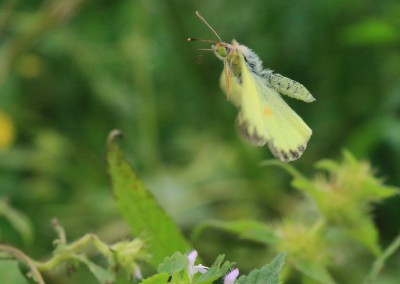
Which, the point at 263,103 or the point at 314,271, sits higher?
the point at 263,103

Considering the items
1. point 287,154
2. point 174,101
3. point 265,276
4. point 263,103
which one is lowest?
point 265,276

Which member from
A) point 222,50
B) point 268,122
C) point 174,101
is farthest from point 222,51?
point 174,101

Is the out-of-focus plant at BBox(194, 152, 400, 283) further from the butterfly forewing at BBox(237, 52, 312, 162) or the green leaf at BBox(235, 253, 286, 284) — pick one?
the green leaf at BBox(235, 253, 286, 284)

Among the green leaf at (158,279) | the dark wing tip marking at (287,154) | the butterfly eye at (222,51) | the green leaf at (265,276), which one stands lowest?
the green leaf at (265,276)

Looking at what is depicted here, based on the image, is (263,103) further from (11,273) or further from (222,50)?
(11,273)

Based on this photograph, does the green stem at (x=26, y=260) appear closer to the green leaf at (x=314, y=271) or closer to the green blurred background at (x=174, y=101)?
the green leaf at (x=314, y=271)

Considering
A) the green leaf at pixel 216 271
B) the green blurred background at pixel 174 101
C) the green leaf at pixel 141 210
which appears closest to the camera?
the green leaf at pixel 216 271

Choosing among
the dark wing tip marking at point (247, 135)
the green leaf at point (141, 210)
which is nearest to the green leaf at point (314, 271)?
the green leaf at point (141, 210)

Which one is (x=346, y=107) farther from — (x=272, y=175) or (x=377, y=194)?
(x=377, y=194)
